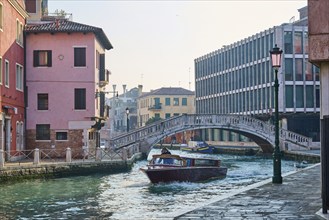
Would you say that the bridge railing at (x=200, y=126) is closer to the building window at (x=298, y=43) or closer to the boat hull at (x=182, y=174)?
the building window at (x=298, y=43)

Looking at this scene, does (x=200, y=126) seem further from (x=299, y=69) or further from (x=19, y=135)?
(x=19, y=135)

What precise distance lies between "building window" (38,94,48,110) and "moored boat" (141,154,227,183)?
11.4m

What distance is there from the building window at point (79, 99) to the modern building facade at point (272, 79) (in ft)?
92.9

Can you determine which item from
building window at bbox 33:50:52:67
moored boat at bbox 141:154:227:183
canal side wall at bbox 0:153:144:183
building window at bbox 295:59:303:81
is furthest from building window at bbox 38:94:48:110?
building window at bbox 295:59:303:81

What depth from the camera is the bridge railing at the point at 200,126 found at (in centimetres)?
4734

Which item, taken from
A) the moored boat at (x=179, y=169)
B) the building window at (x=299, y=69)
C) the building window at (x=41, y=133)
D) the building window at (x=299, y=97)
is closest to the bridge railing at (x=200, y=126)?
the building window at (x=299, y=97)

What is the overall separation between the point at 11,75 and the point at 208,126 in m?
21.7

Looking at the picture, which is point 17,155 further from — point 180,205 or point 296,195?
point 296,195

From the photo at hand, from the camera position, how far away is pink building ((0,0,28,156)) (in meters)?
32.3

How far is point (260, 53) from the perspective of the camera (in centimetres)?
6519

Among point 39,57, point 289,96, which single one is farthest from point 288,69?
point 39,57

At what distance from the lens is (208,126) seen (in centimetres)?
5150

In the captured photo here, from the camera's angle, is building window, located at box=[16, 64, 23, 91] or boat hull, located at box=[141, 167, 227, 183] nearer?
boat hull, located at box=[141, 167, 227, 183]

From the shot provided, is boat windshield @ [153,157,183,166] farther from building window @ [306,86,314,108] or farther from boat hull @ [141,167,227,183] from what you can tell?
building window @ [306,86,314,108]
